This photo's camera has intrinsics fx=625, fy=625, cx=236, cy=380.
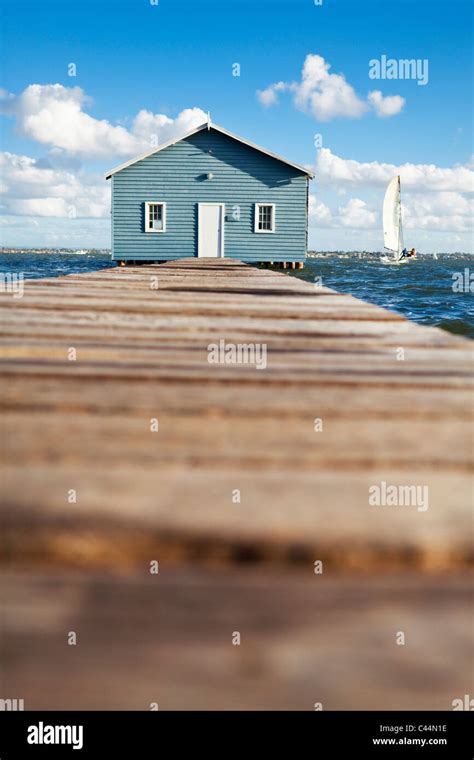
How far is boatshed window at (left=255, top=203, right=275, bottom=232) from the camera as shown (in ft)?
74.5

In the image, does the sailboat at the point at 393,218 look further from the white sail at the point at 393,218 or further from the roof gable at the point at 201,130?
the roof gable at the point at 201,130

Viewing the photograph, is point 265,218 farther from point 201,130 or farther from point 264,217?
point 201,130

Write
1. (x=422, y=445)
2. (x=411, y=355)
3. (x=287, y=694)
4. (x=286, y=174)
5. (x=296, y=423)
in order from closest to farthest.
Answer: (x=287, y=694) < (x=422, y=445) < (x=296, y=423) < (x=411, y=355) < (x=286, y=174)

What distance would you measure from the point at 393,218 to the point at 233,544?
49.7 metres

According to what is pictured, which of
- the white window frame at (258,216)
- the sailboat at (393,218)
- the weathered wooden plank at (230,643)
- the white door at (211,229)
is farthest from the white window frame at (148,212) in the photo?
the sailboat at (393,218)

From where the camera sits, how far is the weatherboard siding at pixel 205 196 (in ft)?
73.8

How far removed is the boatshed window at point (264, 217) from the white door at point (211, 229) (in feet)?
4.19

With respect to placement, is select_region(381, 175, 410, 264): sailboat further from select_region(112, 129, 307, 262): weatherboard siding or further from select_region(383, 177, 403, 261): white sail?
select_region(112, 129, 307, 262): weatherboard siding

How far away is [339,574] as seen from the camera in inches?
36.4
